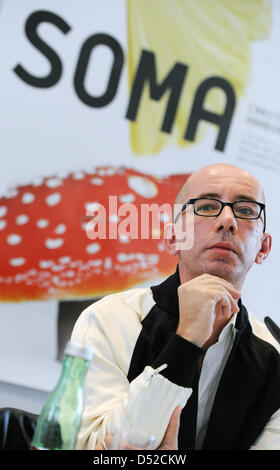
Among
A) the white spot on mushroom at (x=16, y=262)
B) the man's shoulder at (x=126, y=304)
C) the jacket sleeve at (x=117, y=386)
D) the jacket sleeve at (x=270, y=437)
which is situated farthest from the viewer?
the white spot on mushroom at (x=16, y=262)

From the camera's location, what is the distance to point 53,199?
2.06 meters

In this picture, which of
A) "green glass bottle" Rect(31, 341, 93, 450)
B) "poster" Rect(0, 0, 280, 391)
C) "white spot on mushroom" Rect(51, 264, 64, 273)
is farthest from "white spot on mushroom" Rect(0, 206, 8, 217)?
"green glass bottle" Rect(31, 341, 93, 450)

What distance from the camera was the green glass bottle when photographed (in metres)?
0.65

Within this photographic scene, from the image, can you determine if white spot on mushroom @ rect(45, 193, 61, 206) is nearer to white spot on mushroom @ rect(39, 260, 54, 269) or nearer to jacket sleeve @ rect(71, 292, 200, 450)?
white spot on mushroom @ rect(39, 260, 54, 269)

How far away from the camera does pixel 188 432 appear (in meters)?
1.02

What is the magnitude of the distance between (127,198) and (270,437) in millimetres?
1190

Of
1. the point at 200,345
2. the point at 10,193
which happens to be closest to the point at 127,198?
the point at 10,193

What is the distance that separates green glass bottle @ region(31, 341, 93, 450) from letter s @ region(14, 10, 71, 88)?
5.21 ft

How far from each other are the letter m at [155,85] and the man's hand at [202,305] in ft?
4.08

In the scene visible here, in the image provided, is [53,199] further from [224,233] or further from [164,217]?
[224,233]

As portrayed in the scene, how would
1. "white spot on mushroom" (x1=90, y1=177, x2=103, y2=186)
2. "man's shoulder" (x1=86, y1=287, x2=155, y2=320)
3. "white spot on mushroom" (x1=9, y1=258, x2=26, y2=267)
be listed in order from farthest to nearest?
"white spot on mushroom" (x1=90, y1=177, x2=103, y2=186), "white spot on mushroom" (x1=9, y1=258, x2=26, y2=267), "man's shoulder" (x1=86, y1=287, x2=155, y2=320)

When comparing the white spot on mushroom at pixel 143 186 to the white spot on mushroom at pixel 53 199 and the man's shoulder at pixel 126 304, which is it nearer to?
the white spot on mushroom at pixel 53 199

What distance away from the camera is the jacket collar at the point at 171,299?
1197 mm

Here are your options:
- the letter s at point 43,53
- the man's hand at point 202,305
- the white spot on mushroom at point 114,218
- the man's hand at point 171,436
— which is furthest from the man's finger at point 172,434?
the letter s at point 43,53
